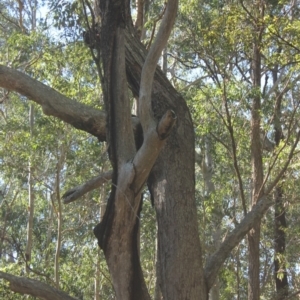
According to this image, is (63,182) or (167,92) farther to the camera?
(63,182)

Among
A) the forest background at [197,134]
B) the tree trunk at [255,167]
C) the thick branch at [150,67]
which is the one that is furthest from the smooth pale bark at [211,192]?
the thick branch at [150,67]

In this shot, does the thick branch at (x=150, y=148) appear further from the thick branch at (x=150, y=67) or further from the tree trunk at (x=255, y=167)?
the tree trunk at (x=255, y=167)

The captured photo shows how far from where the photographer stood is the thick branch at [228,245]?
167 inches

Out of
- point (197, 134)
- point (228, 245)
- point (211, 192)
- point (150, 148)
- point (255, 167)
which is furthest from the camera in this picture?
point (211, 192)

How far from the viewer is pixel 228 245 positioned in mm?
4371

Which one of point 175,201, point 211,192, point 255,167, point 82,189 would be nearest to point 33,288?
point 82,189

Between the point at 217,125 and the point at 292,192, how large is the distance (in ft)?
7.51

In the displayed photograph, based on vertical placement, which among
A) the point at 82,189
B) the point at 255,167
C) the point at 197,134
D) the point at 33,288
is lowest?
the point at 33,288

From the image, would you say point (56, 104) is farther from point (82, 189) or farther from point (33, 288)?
point (33, 288)

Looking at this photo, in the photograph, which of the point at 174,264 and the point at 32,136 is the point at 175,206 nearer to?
the point at 174,264

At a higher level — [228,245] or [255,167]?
[255,167]

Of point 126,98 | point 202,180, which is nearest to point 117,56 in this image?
point 126,98

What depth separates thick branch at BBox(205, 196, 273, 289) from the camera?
4.23 meters

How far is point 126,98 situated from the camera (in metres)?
4.24
